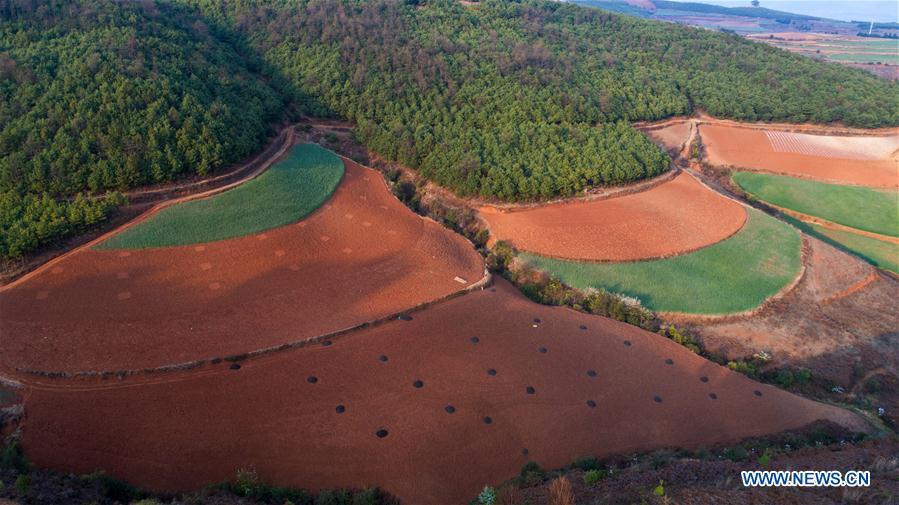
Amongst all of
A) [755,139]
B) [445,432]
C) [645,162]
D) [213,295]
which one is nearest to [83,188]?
[213,295]

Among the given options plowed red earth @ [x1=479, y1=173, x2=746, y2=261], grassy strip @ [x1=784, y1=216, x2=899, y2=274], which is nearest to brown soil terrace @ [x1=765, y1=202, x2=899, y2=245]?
grassy strip @ [x1=784, y1=216, x2=899, y2=274]

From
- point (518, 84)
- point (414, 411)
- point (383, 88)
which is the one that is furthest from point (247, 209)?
point (518, 84)

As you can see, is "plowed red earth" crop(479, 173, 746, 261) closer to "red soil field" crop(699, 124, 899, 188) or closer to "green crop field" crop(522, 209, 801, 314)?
"green crop field" crop(522, 209, 801, 314)

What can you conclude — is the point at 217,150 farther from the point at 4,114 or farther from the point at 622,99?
the point at 622,99

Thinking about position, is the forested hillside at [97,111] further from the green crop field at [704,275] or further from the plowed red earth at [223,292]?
the green crop field at [704,275]

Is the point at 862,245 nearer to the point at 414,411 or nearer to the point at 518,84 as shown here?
the point at 518,84
